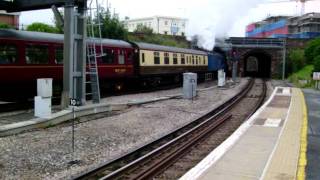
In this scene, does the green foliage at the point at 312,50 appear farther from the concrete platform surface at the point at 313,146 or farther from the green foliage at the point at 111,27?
the concrete platform surface at the point at 313,146

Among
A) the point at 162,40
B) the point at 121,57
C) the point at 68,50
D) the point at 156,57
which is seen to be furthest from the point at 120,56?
the point at 162,40

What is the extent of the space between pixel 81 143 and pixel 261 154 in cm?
482

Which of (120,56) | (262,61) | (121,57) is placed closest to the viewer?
(120,56)

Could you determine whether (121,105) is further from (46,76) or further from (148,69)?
(148,69)

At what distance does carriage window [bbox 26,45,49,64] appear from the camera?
1930 centimetres

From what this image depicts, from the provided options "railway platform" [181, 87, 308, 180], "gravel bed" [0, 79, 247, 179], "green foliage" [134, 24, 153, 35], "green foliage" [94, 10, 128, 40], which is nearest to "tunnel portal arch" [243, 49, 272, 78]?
"green foliage" [134, 24, 153, 35]

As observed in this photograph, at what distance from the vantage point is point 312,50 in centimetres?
6538

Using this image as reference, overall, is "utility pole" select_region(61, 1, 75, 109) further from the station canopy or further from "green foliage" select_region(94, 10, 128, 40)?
"green foliage" select_region(94, 10, 128, 40)

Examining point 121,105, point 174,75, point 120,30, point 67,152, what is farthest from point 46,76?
point 120,30

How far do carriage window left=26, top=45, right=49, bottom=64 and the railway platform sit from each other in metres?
9.00

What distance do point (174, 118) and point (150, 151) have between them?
677 cm

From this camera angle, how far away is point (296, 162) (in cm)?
1045

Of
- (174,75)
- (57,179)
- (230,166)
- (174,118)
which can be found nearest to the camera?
(57,179)

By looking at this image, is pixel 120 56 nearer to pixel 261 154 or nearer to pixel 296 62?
pixel 261 154
